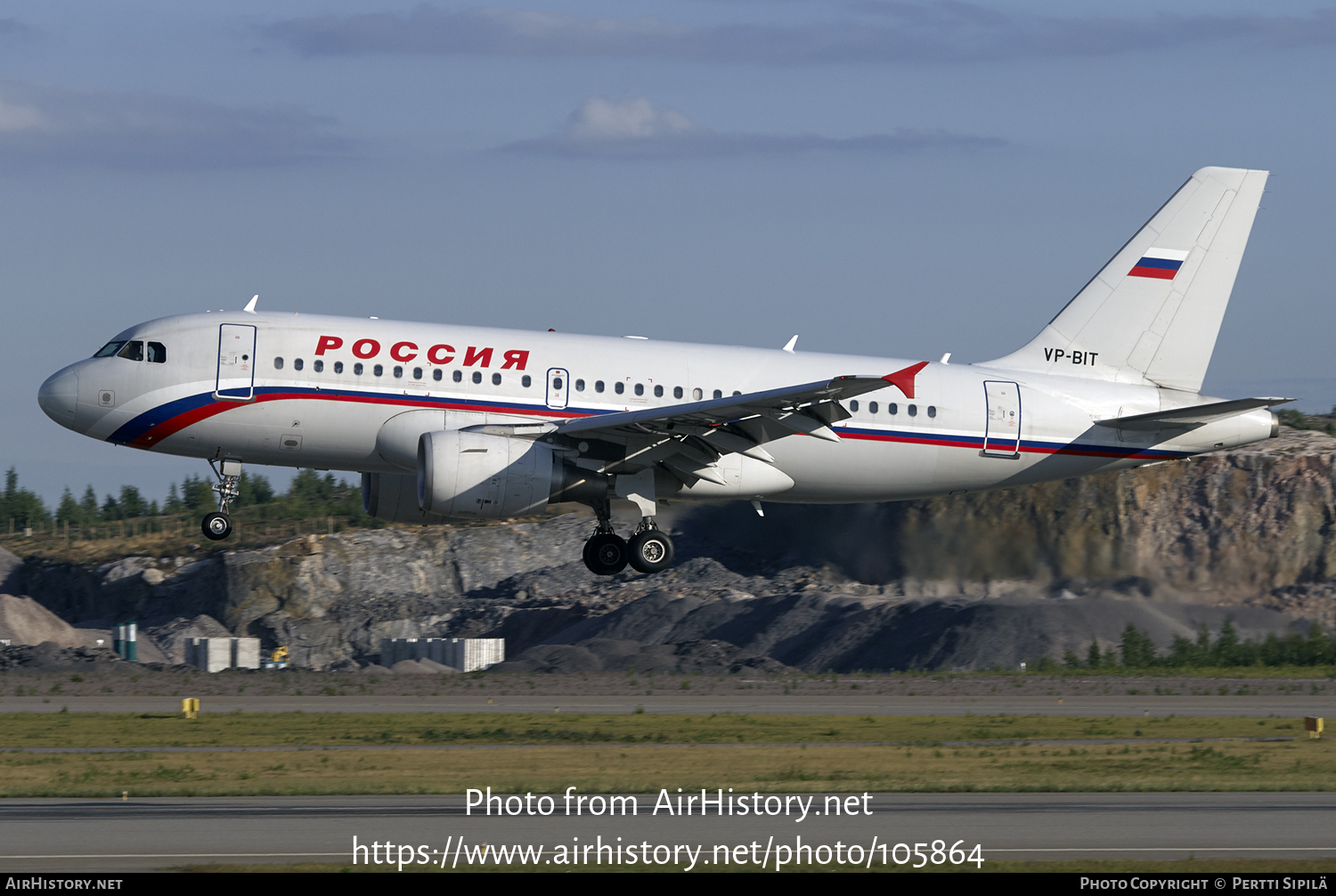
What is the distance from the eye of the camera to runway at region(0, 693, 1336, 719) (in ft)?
111

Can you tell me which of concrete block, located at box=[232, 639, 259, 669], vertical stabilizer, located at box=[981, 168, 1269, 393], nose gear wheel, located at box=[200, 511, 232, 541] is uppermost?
vertical stabilizer, located at box=[981, 168, 1269, 393]

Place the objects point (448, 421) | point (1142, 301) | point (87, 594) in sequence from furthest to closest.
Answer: point (87, 594), point (1142, 301), point (448, 421)

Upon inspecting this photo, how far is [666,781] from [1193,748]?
1046 centimetres

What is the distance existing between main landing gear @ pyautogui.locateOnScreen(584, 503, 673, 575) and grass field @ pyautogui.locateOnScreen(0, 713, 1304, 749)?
3251 millimetres

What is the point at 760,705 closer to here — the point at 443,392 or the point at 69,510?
the point at 443,392

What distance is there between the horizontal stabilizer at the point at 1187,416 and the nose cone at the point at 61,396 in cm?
2144

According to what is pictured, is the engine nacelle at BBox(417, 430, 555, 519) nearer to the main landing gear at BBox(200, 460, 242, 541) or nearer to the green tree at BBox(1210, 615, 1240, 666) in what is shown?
the main landing gear at BBox(200, 460, 242, 541)

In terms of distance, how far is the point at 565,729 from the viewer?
100.0 feet

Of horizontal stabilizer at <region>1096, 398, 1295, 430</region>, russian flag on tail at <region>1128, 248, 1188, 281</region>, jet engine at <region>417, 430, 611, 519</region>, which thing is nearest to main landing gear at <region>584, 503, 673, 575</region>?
jet engine at <region>417, 430, 611, 519</region>

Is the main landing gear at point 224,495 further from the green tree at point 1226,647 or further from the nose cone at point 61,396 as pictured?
the green tree at point 1226,647

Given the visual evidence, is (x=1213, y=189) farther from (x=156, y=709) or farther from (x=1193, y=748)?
(x=156, y=709)

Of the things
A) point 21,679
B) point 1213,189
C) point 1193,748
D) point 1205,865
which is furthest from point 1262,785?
point 21,679

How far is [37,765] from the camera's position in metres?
24.8

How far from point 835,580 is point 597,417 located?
64.0 feet
